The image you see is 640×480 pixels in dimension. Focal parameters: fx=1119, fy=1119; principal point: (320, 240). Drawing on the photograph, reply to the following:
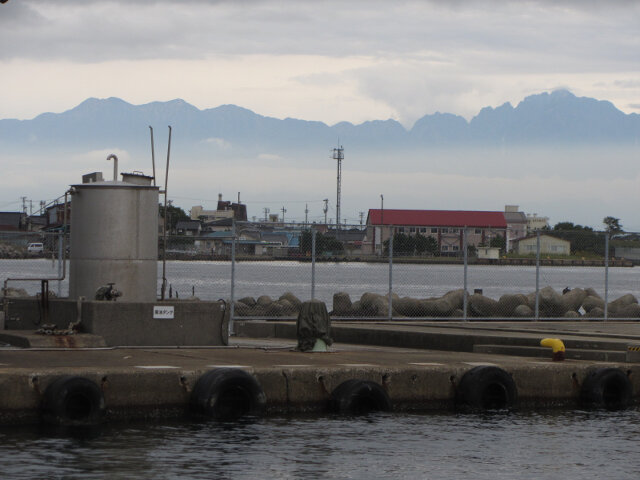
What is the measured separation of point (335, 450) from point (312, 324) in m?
6.03

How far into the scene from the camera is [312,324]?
19797 millimetres

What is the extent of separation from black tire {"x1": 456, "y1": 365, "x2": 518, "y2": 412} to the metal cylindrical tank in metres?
6.92

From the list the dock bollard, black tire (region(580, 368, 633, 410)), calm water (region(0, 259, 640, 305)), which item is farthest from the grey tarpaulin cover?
calm water (region(0, 259, 640, 305))

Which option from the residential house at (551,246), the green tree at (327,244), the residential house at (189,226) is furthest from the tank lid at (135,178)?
the residential house at (189,226)

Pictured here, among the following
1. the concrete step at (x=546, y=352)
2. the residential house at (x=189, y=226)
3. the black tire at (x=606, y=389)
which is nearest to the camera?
the black tire at (x=606, y=389)

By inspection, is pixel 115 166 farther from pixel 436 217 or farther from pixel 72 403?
pixel 436 217

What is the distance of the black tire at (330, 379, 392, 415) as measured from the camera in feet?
53.6

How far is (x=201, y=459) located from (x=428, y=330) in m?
11.5

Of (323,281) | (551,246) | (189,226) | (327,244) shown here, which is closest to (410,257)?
(327,244)

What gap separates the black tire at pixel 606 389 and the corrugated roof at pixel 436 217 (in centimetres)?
9767

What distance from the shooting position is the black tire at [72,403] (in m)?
14.3

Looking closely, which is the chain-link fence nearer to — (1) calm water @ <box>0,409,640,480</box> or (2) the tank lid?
(2) the tank lid

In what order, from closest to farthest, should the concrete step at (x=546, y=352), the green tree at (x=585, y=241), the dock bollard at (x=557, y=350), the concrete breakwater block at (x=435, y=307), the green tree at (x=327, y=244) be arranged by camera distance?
the dock bollard at (x=557, y=350) → the concrete step at (x=546, y=352) → the green tree at (x=327, y=244) → the green tree at (x=585, y=241) → the concrete breakwater block at (x=435, y=307)

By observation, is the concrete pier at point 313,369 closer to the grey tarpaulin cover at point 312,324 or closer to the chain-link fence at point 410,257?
the grey tarpaulin cover at point 312,324
